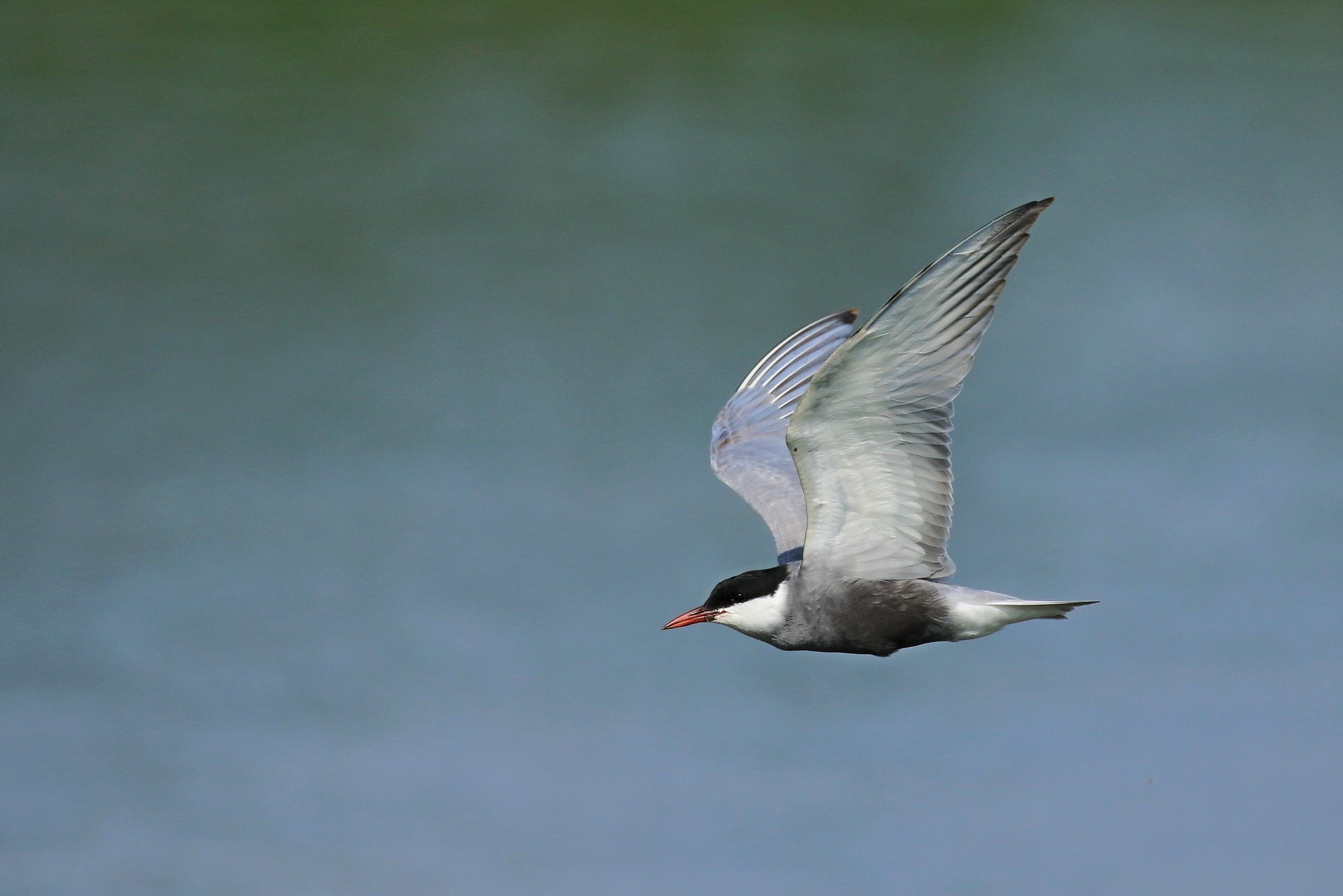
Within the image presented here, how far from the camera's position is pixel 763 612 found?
12.0 feet

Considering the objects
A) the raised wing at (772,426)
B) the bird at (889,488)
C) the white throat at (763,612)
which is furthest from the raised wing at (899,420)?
the raised wing at (772,426)

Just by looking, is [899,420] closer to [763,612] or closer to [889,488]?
[889,488]

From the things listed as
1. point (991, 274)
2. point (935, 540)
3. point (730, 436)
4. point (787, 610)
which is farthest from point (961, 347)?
point (730, 436)

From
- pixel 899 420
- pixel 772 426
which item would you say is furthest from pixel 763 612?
pixel 772 426

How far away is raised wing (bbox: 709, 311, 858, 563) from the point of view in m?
4.23

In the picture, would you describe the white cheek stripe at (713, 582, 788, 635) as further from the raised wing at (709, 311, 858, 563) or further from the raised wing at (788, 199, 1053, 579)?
the raised wing at (709, 311, 858, 563)

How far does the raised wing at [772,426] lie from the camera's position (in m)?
4.23

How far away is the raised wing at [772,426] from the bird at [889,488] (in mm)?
356

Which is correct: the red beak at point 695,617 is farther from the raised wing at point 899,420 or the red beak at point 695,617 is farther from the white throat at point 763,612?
the raised wing at point 899,420

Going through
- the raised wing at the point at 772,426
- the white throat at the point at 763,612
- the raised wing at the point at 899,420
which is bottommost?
the white throat at the point at 763,612

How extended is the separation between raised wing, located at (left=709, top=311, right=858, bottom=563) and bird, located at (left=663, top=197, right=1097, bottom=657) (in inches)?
14.0

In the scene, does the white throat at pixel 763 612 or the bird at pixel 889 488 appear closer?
the bird at pixel 889 488

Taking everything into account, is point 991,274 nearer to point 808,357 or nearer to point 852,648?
point 852,648

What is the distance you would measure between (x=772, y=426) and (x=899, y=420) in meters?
1.10
